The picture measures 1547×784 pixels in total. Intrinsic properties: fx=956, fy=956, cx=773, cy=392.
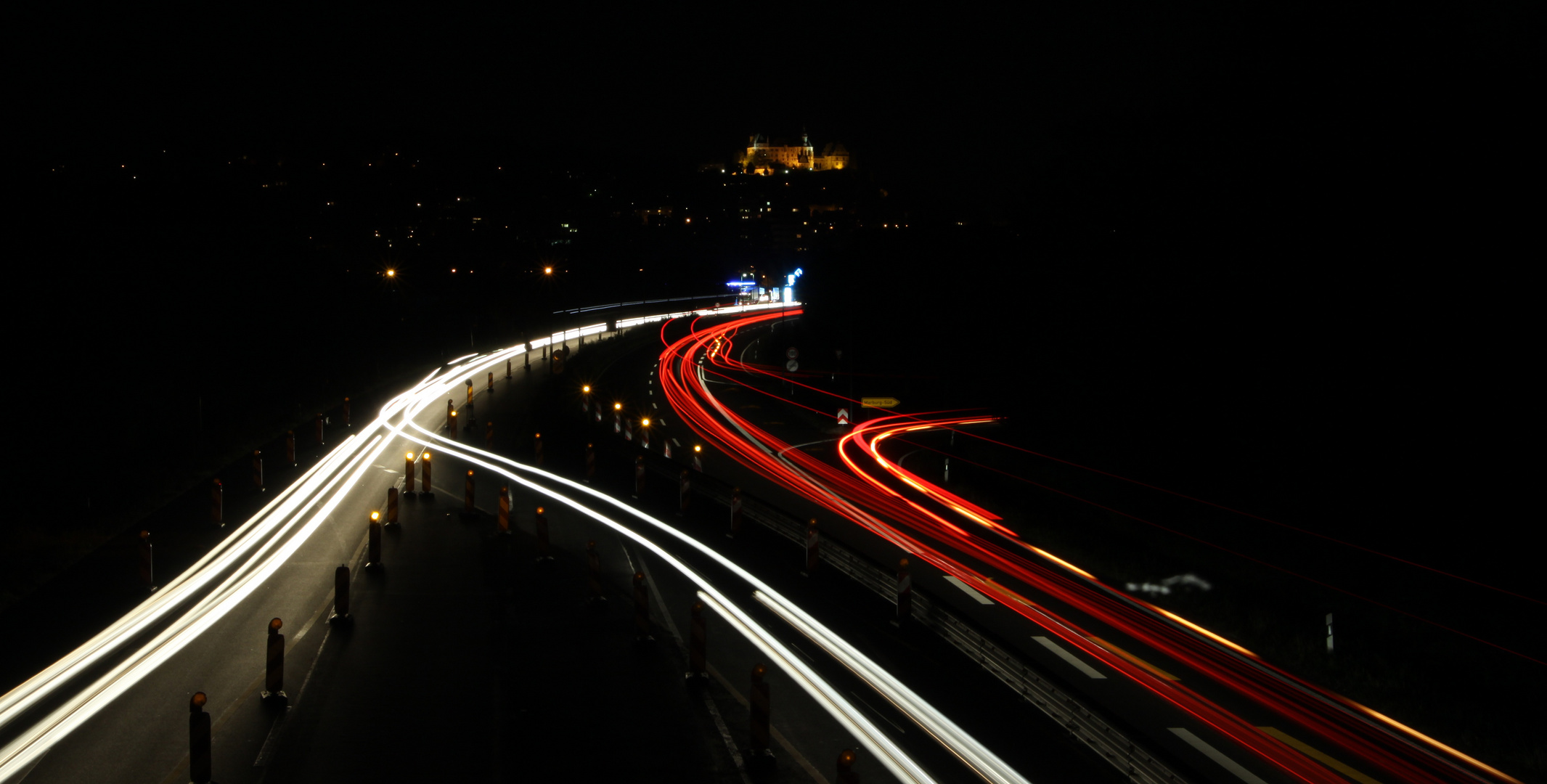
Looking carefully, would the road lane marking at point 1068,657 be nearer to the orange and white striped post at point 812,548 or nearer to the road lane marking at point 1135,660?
the road lane marking at point 1135,660

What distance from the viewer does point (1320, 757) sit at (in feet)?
28.9

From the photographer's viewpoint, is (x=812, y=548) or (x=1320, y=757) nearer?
(x=1320, y=757)

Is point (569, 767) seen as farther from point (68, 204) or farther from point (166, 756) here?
point (68, 204)

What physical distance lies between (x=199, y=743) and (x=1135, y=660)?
960cm

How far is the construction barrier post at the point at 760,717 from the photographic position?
7.80 meters

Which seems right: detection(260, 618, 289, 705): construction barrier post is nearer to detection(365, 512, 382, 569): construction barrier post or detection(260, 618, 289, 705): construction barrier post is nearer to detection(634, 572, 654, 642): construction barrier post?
detection(634, 572, 654, 642): construction barrier post

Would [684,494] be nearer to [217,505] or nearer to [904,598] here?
[904,598]

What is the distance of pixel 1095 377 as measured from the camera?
24.9 meters

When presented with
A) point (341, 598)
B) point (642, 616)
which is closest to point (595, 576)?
point (642, 616)

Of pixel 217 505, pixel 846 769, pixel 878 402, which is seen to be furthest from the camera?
pixel 878 402

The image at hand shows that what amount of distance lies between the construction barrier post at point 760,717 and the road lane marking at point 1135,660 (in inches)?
211

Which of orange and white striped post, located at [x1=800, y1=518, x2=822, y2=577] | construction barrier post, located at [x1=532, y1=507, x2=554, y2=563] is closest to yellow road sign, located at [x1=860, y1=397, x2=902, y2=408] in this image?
orange and white striped post, located at [x1=800, y1=518, x2=822, y2=577]

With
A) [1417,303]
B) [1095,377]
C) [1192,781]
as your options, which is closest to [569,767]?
[1192,781]

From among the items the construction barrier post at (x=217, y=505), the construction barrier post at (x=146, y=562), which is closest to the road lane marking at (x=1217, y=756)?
the construction barrier post at (x=146, y=562)
